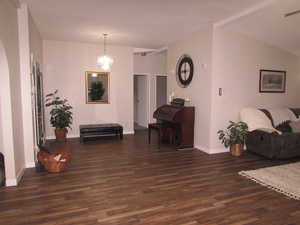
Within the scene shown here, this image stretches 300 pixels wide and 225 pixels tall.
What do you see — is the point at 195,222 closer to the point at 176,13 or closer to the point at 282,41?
the point at 176,13

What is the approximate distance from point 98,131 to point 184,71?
2740 millimetres

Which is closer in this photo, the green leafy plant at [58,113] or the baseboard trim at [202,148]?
the baseboard trim at [202,148]

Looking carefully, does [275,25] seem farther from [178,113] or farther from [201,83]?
[178,113]

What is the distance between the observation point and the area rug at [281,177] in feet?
9.42

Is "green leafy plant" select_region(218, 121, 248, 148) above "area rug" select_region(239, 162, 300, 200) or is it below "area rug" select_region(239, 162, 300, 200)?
above

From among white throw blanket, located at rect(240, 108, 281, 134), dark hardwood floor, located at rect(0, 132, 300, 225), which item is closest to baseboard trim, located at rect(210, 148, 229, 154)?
dark hardwood floor, located at rect(0, 132, 300, 225)

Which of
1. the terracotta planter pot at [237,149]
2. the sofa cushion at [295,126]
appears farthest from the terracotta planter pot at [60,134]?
the sofa cushion at [295,126]

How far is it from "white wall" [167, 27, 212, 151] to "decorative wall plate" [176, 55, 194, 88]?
4.0 inches

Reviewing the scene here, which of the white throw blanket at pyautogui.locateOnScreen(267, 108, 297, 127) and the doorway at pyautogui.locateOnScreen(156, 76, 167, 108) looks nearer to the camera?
the white throw blanket at pyautogui.locateOnScreen(267, 108, 297, 127)

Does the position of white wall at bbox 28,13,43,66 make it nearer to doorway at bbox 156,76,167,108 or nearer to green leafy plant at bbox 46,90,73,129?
green leafy plant at bbox 46,90,73,129

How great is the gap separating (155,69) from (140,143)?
11.1 feet

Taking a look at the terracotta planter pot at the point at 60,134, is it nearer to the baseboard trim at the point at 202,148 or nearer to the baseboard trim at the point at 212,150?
the baseboard trim at the point at 202,148

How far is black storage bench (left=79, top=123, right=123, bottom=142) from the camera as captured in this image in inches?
218

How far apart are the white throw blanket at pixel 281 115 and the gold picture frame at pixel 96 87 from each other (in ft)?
14.3
